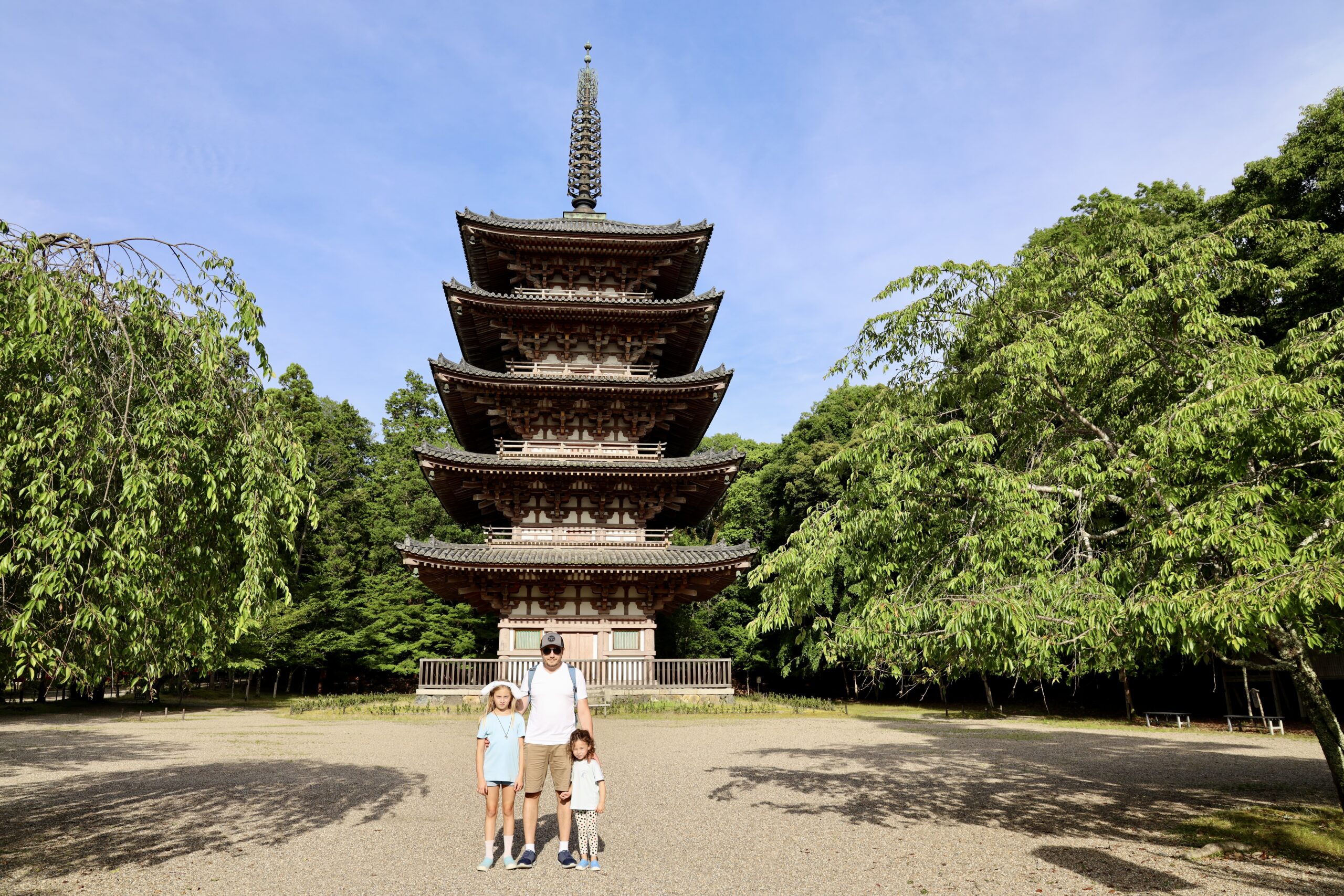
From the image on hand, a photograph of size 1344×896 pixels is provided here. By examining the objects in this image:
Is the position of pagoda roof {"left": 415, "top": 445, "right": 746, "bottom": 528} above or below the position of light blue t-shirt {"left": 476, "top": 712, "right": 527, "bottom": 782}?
above

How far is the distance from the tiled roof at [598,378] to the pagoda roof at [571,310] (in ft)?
6.48

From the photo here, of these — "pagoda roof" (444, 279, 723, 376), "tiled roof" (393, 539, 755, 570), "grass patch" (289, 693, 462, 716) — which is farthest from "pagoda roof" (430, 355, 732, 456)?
"grass patch" (289, 693, 462, 716)

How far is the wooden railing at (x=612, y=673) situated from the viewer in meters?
21.2

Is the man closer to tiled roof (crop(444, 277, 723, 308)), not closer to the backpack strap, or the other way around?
the backpack strap

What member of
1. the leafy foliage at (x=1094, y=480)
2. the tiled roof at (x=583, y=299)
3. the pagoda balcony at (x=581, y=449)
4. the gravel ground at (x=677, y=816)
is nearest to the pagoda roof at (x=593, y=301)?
the tiled roof at (x=583, y=299)

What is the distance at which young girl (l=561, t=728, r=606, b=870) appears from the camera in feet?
20.1

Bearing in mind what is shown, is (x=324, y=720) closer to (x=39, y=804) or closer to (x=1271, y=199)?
(x=39, y=804)

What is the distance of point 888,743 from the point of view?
15.7 metres

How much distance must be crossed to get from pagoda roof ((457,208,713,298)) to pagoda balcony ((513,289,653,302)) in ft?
3.65

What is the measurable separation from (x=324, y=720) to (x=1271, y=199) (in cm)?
2770

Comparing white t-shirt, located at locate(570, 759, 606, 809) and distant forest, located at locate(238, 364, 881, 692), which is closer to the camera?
white t-shirt, located at locate(570, 759, 606, 809)

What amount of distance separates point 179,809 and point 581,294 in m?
18.2

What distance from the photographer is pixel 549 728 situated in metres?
6.27

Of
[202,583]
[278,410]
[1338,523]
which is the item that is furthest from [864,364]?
[202,583]
